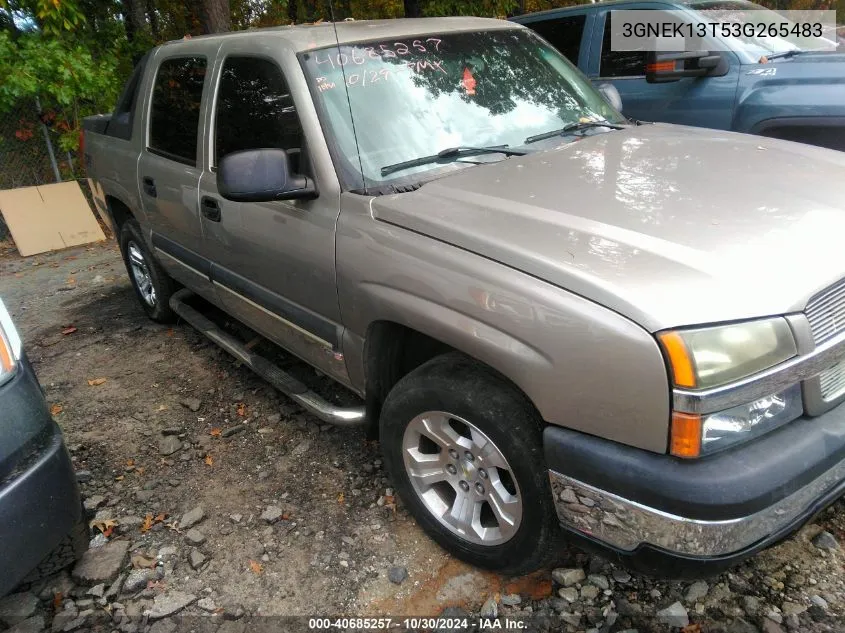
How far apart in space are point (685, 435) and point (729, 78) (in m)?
4.17

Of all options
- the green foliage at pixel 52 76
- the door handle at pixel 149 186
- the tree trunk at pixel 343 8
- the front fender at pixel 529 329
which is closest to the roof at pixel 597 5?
the door handle at pixel 149 186

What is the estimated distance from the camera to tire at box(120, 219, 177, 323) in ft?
14.5

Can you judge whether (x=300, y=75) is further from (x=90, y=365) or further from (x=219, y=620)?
(x=90, y=365)

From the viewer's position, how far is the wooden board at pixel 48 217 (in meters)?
7.48

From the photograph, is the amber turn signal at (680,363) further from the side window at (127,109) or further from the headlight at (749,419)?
the side window at (127,109)

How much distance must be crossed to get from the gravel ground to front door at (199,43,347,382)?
538 mm

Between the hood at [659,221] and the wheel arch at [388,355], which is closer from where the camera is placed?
the hood at [659,221]

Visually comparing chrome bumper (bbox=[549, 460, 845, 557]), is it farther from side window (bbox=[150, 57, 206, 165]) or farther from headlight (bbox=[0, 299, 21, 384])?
side window (bbox=[150, 57, 206, 165])

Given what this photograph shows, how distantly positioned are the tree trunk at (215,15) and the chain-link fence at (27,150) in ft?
7.66

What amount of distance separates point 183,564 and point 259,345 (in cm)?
178

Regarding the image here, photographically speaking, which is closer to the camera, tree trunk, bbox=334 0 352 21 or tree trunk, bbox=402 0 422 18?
tree trunk, bbox=402 0 422 18

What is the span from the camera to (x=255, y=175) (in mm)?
2426

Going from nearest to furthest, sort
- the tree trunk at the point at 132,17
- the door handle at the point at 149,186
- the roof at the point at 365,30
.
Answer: the roof at the point at 365,30
the door handle at the point at 149,186
the tree trunk at the point at 132,17

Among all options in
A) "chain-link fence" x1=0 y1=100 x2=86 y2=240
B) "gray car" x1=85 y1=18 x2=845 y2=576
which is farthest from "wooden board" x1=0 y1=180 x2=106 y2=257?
"gray car" x1=85 y1=18 x2=845 y2=576
